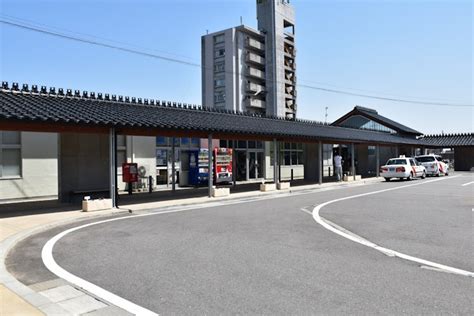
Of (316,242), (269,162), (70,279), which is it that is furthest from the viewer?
(269,162)

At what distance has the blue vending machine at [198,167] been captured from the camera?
2186 centimetres

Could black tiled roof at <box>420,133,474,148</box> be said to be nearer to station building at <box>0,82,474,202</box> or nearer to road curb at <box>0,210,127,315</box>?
station building at <box>0,82,474,202</box>

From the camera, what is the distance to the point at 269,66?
239 feet

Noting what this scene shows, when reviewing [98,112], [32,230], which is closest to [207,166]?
[98,112]

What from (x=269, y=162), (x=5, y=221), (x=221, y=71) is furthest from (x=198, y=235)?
(x=221, y=71)

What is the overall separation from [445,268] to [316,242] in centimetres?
240

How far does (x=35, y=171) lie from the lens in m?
16.5

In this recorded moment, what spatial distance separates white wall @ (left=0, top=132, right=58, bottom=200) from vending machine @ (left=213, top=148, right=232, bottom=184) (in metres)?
8.51

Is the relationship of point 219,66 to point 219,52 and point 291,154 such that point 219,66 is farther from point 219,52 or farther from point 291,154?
point 291,154

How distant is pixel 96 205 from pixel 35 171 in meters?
5.71

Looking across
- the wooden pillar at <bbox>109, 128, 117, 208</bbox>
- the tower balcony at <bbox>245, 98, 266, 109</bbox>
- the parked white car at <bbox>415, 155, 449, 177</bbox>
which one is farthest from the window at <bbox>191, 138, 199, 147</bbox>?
the tower balcony at <bbox>245, 98, 266, 109</bbox>

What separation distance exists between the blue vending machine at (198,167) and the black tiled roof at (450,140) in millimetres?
26560

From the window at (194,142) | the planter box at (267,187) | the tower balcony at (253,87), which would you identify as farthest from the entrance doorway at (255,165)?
the tower balcony at (253,87)

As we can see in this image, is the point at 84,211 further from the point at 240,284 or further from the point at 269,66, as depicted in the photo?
the point at 269,66
